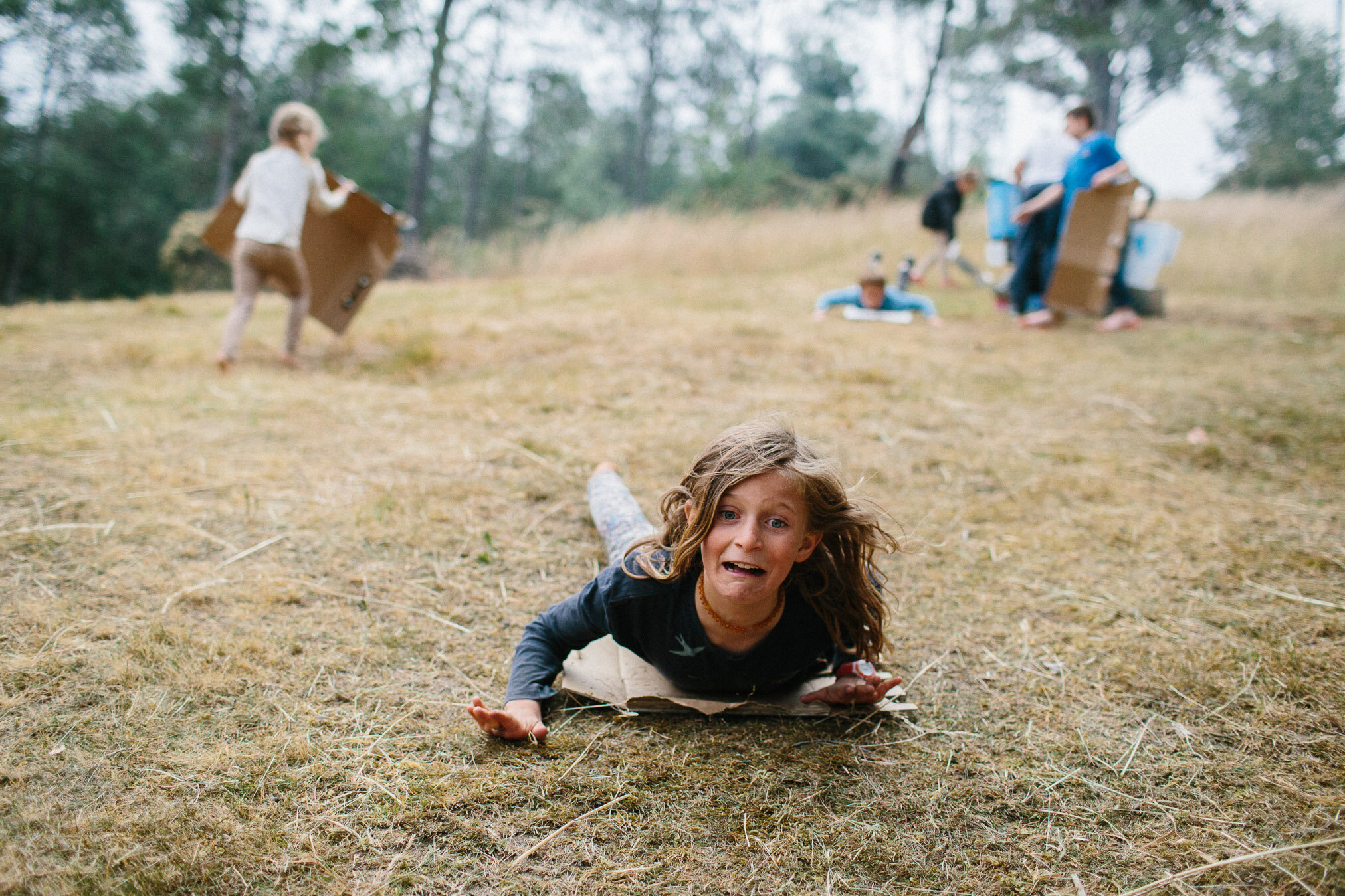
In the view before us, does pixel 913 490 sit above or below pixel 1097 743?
above

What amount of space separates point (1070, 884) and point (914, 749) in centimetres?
45

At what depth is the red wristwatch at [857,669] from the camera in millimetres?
2053

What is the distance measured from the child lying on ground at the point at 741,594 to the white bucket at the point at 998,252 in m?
6.66

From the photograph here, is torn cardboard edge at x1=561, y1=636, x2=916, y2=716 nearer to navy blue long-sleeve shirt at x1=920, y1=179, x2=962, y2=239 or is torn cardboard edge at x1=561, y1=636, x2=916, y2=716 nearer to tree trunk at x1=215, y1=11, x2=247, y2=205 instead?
navy blue long-sleeve shirt at x1=920, y1=179, x2=962, y2=239

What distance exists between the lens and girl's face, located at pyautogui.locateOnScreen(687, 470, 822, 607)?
1.73m

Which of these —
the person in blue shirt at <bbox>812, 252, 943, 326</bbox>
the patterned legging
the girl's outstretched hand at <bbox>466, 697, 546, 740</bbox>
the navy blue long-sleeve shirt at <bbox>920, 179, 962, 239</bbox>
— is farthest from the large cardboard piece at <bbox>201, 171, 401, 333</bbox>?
the navy blue long-sleeve shirt at <bbox>920, 179, 962, 239</bbox>

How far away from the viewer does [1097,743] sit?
6.24ft

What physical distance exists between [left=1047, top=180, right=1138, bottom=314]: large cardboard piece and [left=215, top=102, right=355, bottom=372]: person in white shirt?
5.72 metres

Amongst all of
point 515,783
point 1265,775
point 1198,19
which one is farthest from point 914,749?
point 1198,19

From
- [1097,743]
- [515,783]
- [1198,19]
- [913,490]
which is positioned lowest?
[515,783]

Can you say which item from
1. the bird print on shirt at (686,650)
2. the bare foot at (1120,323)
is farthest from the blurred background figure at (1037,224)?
the bird print on shirt at (686,650)

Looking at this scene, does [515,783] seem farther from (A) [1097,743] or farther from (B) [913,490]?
(B) [913,490]

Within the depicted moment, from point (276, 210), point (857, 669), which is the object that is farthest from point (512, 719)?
point (276, 210)

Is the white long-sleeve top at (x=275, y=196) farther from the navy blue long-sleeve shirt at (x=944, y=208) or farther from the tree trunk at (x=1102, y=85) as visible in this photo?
the tree trunk at (x=1102, y=85)
